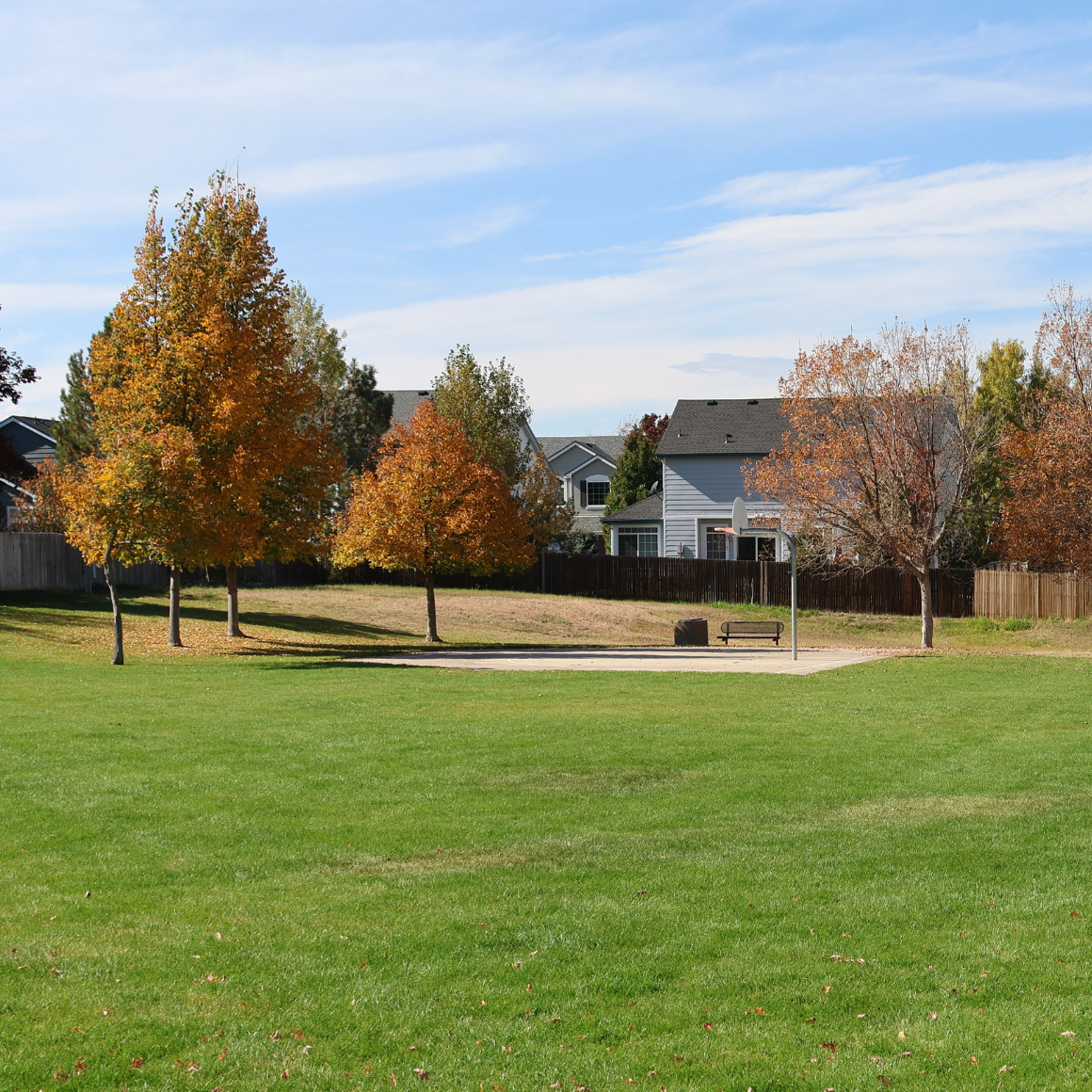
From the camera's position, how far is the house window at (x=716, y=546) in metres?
52.2

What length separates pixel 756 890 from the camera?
8438mm

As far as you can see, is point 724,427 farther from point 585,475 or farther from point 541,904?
point 541,904

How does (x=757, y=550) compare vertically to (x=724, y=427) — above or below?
below

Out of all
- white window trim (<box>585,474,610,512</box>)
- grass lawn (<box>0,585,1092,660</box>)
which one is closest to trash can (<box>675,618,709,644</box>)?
grass lawn (<box>0,585,1092,660</box>)

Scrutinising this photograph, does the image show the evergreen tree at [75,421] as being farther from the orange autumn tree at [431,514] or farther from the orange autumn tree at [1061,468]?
the orange autumn tree at [1061,468]

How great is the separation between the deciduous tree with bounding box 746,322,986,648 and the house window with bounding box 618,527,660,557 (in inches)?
871

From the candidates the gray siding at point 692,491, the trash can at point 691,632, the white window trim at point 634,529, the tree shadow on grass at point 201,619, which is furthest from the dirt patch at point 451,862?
the white window trim at point 634,529

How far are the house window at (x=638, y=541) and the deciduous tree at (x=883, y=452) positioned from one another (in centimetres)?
2211

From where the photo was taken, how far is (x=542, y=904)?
809 centimetres

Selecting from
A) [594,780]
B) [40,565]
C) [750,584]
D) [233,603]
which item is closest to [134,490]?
[233,603]

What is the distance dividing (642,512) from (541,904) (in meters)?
49.1

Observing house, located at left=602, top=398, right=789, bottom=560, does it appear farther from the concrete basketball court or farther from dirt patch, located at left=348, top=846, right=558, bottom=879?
dirt patch, located at left=348, top=846, right=558, bottom=879

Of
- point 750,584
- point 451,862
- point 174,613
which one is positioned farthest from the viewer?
point 750,584

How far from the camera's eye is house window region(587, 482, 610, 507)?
7081 centimetres
